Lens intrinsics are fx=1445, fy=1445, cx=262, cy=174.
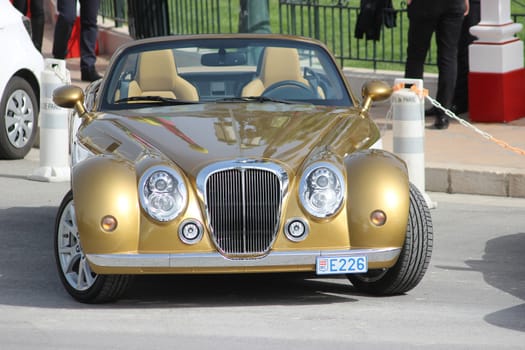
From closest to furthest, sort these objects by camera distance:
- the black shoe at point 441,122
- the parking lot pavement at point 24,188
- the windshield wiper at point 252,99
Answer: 1. the windshield wiper at point 252,99
2. the parking lot pavement at point 24,188
3. the black shoe at point 441,122

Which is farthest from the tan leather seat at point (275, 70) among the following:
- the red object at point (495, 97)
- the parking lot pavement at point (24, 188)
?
the red object at point (495, 97)

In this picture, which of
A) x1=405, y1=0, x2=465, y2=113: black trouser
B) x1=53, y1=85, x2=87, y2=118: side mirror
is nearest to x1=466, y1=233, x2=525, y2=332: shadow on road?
x1=53, y1=85, x2=87, y2=118: side mirror

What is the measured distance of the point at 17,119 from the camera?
1303 centimetres

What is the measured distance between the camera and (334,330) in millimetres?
7000

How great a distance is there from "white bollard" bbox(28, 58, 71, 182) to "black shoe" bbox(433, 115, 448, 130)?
353 centimetres

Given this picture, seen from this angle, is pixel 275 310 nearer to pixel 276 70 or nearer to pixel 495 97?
pixel 276 70

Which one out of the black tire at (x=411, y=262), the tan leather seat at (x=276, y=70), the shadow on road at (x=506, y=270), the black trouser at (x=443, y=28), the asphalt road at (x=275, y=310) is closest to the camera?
the asphalt road at (x=275, y=310)

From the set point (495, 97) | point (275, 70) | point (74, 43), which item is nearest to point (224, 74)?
point (275, 70)

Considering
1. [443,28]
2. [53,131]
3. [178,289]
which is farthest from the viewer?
[443,28]

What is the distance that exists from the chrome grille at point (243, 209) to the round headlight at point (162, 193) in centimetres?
15

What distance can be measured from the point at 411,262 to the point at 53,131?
5371mm

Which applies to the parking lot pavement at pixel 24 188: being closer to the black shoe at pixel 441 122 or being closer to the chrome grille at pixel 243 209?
the black shoe at pixel 441 122

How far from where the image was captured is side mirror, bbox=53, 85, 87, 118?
8.88 m

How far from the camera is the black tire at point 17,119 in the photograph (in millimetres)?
12836
